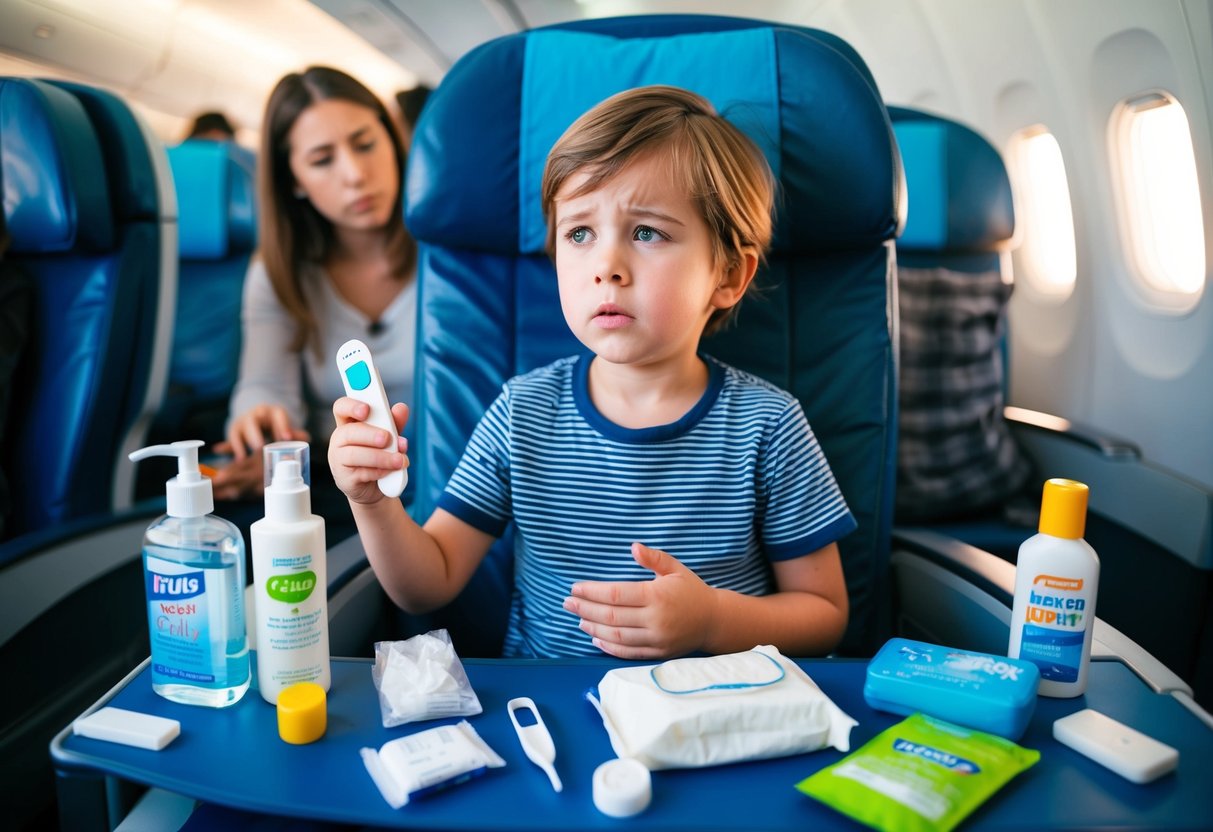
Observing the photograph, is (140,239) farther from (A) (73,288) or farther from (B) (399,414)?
(B) (399,414)

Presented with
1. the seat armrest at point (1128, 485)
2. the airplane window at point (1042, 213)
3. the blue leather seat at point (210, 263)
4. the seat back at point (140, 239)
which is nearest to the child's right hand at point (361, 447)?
the seat back at point (140, 239)

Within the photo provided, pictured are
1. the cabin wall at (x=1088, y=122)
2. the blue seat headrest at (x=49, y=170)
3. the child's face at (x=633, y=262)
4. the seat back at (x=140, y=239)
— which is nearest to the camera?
the child's face at (x=633, y=262)

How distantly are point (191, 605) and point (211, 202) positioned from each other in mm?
2939

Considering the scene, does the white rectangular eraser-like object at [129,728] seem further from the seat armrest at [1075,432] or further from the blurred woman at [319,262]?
the seat armrest at [1075,432]

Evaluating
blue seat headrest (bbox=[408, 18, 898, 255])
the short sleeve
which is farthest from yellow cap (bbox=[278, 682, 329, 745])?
blue seat headrest (bbox=[408, 18, 898, 255])

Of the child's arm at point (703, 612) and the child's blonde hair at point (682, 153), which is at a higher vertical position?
the child's blonde hair at point (682, 153)

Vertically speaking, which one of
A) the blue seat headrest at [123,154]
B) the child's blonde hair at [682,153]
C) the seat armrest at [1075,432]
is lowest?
the seat armrest at [1075,432]

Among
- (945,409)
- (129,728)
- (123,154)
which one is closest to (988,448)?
(945,409)

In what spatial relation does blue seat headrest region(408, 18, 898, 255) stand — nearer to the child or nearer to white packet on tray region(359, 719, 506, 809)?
the child

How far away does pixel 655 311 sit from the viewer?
106 cm

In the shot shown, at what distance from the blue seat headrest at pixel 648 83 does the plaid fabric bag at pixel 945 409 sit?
1015 mm

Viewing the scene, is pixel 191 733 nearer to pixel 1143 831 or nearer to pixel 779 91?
pixel 1143 831

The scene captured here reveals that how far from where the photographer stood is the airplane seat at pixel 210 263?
332 centimetres

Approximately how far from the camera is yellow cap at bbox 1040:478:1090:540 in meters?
0.85
